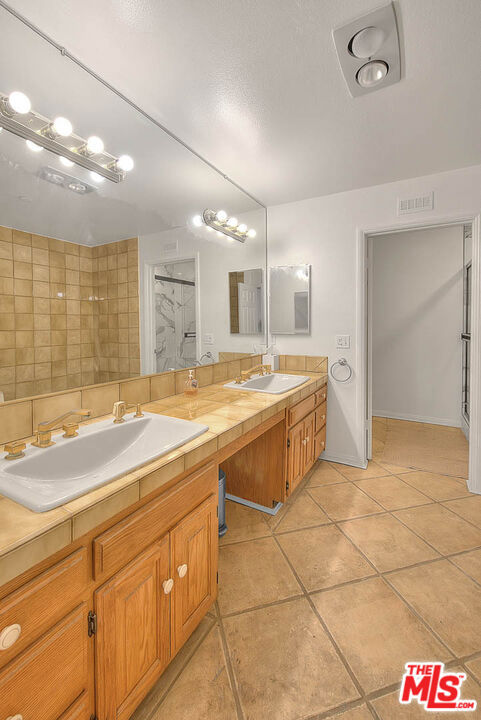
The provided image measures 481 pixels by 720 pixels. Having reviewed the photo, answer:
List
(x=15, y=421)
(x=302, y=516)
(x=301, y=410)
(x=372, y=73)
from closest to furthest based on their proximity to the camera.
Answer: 1. (x=15, y=421)
2. (x=372, y=73)
3. (x=302, y=516)
4. (x=301, y=410)

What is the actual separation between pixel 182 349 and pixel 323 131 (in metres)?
1.49

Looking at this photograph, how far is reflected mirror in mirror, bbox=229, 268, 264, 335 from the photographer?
255 cm

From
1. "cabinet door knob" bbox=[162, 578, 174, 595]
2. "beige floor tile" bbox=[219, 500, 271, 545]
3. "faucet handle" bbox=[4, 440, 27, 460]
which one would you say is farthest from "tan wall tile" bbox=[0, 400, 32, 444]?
"beige floor tile" bbox=[219, 500, 271, 545]

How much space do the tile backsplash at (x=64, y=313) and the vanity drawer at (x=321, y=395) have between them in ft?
4.95

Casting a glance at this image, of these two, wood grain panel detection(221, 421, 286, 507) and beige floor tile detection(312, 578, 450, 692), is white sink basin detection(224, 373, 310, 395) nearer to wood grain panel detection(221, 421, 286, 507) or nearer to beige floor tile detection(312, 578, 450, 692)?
wood grain panel detection(221, 421, 286, 507)

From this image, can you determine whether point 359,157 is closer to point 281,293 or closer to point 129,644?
point 281,293

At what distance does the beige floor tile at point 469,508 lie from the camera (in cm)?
206

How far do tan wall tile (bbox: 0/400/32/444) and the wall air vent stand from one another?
107 inches

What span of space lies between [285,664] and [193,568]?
0.51 meters

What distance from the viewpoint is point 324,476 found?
104 inches

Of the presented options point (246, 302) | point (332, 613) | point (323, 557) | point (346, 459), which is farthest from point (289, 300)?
point (332, 613)

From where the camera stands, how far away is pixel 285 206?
288cm

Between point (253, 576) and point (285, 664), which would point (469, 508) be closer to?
point (253, 576)

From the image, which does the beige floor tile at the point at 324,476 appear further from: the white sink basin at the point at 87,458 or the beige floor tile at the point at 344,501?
the white sink basin at the point at 87,458
